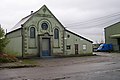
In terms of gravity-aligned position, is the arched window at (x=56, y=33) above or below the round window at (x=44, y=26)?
below

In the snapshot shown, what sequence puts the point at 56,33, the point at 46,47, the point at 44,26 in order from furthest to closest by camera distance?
the point at 56,33 → the point at 44,26 → the point at 46,47

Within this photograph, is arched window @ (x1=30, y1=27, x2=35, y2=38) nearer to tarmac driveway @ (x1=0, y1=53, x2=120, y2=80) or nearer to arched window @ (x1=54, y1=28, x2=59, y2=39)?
arched window @ (x1=54, y1=28, x2=59, y2=39)

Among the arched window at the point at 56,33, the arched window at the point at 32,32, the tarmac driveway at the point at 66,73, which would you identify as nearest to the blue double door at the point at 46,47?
the arched window at the point at 56,33

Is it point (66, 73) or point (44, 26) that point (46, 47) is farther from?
point (66, 73)

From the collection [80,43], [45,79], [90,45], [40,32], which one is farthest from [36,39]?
[45,79]

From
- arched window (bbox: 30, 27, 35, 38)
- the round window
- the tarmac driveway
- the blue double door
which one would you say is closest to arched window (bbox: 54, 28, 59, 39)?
the blue double door

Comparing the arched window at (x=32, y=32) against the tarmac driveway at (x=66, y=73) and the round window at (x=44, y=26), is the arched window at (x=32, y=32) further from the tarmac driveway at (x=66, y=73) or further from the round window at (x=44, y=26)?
the tarmac driveway at (x=66, y=73)

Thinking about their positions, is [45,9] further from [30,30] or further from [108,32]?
[108,32]

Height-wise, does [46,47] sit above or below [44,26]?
below

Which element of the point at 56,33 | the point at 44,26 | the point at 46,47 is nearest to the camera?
the point at 46,47

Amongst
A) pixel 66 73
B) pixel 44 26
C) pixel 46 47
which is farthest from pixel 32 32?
pixel 66 73

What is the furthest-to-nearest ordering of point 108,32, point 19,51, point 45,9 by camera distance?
1. point 108,32
2. point 45,9
3. point 19,51

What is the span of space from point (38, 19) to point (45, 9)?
2105 millimetres

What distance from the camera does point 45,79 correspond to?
10.9 meters
